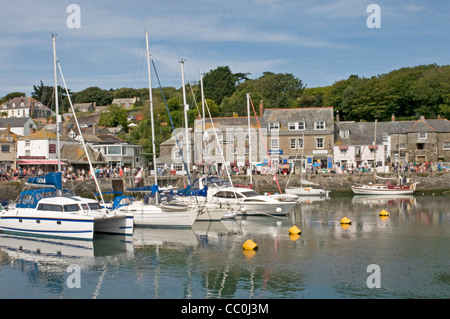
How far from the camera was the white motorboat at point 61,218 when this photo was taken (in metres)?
29.3

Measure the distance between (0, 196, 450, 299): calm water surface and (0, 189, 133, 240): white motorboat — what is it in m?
0.68

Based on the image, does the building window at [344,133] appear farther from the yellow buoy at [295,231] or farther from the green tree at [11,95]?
the green tree at [11,95]

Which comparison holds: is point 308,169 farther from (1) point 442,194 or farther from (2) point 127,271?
(2) point 127,271

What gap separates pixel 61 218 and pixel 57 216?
38 cm

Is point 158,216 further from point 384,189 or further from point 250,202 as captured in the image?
point 384,189

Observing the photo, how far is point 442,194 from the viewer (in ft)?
198

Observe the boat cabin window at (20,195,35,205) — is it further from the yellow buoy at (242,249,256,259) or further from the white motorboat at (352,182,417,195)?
the white motorboat at (352,182,417,195)

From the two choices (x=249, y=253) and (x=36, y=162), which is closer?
(x=249, y=253)

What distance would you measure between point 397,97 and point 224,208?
67.1 metres

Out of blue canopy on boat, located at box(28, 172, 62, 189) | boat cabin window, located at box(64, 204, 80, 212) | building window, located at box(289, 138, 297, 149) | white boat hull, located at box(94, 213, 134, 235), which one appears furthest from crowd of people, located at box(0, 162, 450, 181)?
boat cabin window, located at box(64, 204, 80, 212)

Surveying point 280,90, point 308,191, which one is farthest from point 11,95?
point 308,191

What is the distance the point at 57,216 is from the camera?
29.6 metres

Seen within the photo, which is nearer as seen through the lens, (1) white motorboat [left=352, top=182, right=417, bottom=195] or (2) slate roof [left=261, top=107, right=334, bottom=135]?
(1) white motorboat [left=352, top=182, right=417, bottom=195]

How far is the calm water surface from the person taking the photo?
19.6 m
